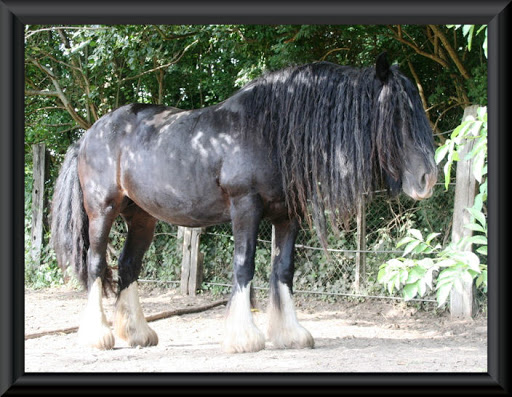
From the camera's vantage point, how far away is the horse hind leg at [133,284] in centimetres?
530

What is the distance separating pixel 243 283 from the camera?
460cm

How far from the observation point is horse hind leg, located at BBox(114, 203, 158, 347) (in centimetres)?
530

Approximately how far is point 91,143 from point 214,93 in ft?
15.0

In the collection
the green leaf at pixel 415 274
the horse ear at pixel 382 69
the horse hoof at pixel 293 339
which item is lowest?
the horse hoof at pixel 293 339

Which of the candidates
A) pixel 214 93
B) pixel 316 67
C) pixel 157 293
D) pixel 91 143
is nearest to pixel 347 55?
pixel 214 93

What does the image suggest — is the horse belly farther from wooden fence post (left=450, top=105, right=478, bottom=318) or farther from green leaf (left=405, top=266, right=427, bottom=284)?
wooden fence post (left=450, top=105, right=478, bottom=318)

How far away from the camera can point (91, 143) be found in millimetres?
5512

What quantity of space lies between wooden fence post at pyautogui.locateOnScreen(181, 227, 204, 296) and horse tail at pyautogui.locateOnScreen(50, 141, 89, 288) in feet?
10.5

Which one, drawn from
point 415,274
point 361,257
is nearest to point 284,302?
point 415,274

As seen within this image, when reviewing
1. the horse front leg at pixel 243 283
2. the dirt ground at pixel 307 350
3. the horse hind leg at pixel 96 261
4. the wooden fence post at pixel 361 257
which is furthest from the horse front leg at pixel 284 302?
the wooden fence post at pixel 361 257

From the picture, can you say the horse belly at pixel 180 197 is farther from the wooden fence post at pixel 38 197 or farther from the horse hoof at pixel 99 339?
the wooden fence post at pixel 38 197

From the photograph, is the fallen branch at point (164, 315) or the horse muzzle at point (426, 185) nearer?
the horse muzzle at point (426, 185)

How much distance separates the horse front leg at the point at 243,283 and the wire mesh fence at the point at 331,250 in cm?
229
